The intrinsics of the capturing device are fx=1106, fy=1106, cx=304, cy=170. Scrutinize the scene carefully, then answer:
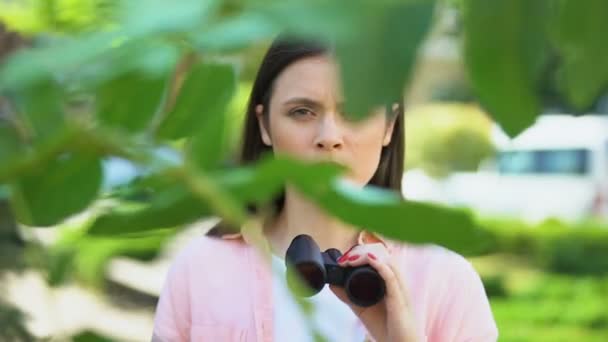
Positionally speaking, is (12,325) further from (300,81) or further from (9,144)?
(9,144)

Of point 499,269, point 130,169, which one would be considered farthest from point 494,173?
point 130,169

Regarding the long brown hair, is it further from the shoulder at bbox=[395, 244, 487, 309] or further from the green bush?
the green bush

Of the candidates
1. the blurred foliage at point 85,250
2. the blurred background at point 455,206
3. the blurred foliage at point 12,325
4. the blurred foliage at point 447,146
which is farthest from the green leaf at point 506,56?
the blurred foliage at point 447,146

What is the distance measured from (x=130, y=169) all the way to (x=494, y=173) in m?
11.6

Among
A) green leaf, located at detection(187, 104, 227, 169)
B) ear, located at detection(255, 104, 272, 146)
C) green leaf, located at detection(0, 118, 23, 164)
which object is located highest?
green leaf, located at detection(187, 104, 227, 169)

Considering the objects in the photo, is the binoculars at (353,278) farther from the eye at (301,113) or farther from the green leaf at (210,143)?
the green leaf at (210,143)

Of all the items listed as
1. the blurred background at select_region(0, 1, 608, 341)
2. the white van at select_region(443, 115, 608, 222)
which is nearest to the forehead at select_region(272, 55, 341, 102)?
the blurred background at select_region(0, 1, 608, 341)

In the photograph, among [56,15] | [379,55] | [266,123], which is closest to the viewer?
[379,55]

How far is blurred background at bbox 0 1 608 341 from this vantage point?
0.33 metres

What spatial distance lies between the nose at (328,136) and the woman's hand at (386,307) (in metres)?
0.09

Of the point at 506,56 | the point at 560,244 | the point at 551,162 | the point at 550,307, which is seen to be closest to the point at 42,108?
the point at 506,56

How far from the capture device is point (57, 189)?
30 centimetres

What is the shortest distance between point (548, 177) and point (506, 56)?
1190cm

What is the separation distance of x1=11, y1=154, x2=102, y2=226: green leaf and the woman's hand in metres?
0.57
